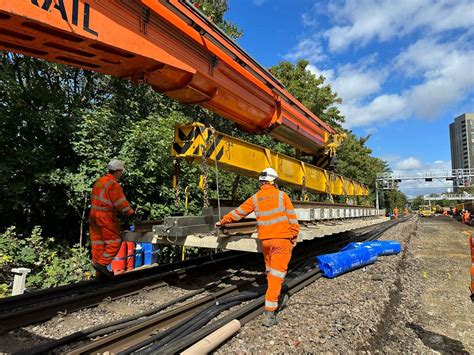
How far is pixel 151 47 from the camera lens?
342cm

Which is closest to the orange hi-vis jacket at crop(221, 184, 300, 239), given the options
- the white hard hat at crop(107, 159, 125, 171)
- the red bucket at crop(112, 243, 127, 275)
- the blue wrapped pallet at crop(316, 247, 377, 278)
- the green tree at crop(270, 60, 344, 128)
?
the white hard hat at crop(107, 159, 125, 171)

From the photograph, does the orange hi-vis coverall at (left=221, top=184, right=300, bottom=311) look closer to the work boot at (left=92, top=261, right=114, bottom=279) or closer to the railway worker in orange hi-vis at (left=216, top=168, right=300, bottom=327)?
the railway worker in orange hi-vis at (left=216, top=168, right=300, bottom=327)

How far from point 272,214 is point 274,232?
213mm

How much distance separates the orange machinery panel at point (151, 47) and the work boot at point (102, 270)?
2.67m

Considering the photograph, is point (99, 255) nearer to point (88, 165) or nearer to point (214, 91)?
point (214, 91)

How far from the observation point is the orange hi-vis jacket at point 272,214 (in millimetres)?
3947

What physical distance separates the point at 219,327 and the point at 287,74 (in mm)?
22316

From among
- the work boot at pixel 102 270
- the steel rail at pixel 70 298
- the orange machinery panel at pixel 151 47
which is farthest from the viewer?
the work boot at pixel 102 270

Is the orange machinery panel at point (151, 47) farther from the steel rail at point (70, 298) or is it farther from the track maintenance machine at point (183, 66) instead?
the steel rail at point (70, 298)

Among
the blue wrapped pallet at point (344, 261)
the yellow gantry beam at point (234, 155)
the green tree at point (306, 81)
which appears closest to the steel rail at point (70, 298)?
the yellow gantry beam at point (234, 155)

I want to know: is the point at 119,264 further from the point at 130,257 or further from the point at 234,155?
the point at 234,155

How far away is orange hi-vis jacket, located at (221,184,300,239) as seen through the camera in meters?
3.95

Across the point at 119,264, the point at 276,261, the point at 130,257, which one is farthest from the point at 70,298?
the point at 130,257

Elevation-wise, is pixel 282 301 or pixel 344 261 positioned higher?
pixel 344 261
